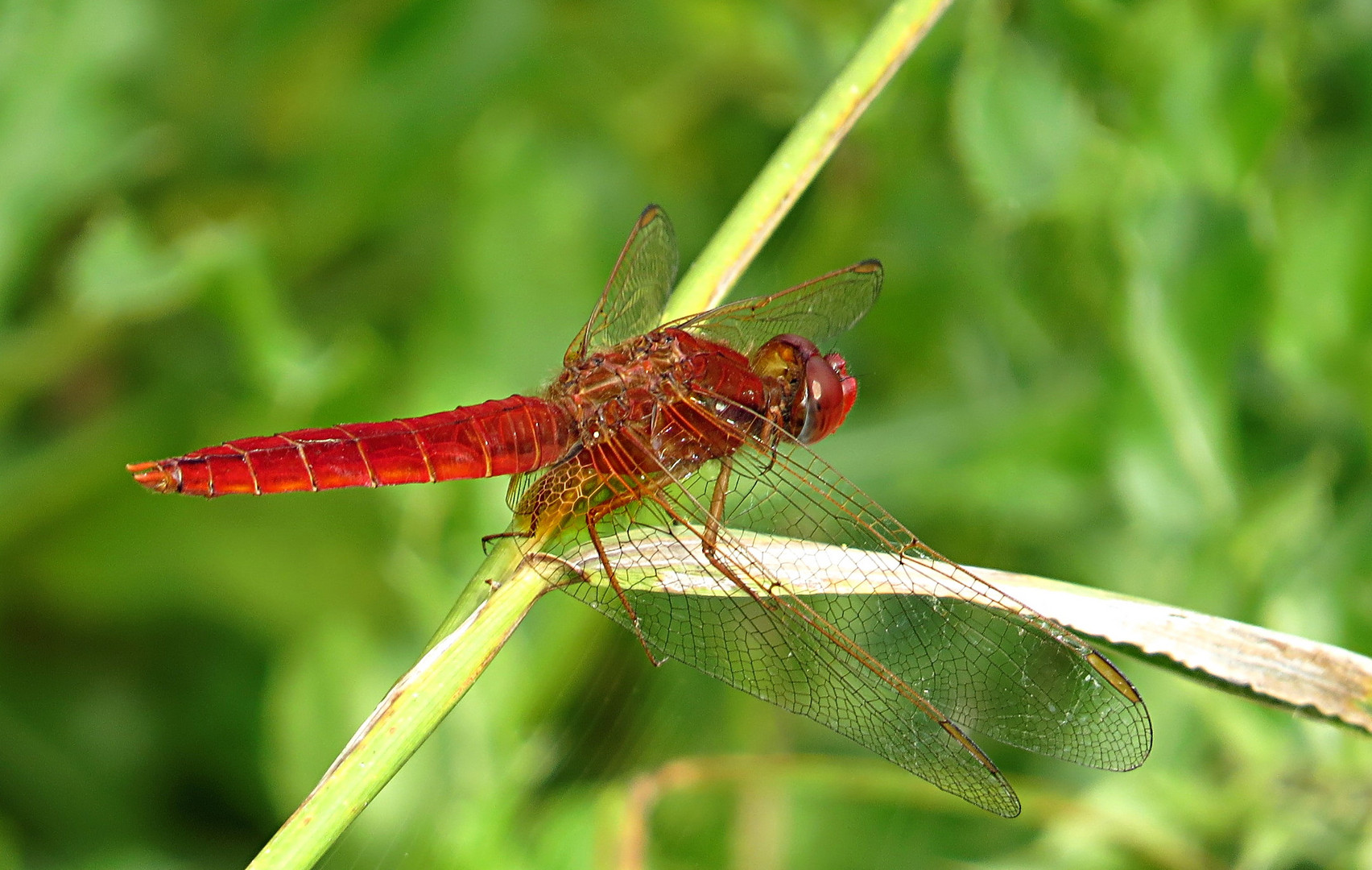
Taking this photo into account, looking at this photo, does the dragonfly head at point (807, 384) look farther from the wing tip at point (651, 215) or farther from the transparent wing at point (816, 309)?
the wing tip at point (651, 215)

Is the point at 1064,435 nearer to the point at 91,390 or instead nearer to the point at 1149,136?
the point at 1149,136

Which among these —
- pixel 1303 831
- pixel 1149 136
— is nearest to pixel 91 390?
pixel 1149 136

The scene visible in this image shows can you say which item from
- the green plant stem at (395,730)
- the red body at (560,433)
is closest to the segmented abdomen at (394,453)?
the red body at (560,433)

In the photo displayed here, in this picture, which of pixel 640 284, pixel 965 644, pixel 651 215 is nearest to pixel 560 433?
pixel 640 284

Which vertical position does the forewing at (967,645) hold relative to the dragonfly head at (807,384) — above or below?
below

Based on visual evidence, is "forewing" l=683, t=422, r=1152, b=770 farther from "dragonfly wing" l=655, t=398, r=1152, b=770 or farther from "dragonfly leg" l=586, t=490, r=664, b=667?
"dragonfly leg" l=586, t=490, r=664, b=667

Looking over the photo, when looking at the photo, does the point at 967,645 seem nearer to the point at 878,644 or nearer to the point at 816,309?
the point at 878,644

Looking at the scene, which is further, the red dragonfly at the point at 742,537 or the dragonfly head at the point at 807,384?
the dragonfly head at the point at 807,384
